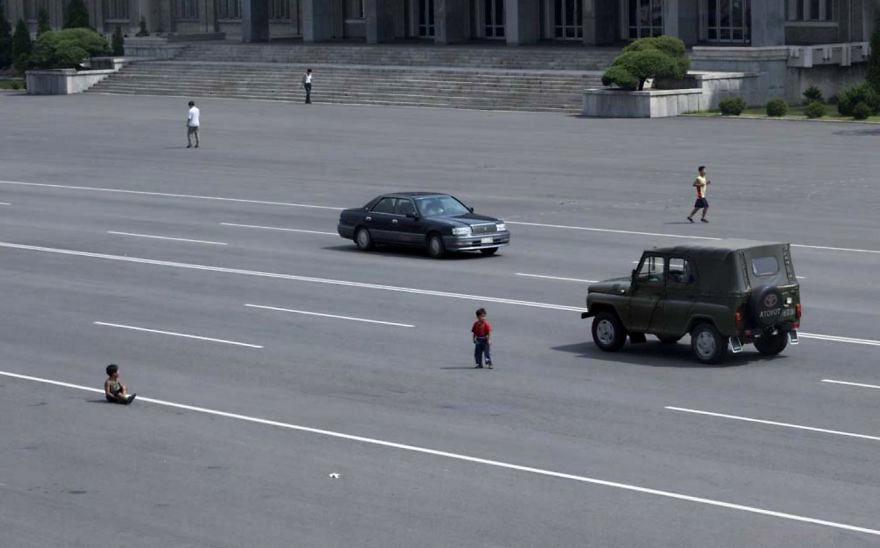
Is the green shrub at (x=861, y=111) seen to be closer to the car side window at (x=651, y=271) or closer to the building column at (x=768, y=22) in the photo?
the building column at (x=768, y=22)

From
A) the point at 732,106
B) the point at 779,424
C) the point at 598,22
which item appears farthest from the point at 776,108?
the point at 779,424

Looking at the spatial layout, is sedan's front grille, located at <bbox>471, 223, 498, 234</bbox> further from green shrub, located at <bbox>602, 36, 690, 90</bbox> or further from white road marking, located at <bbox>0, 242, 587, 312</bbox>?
green shrub, located at <bbox>602, 36, 690, 90</bbox>

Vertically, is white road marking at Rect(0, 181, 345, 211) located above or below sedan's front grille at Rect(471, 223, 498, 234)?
above

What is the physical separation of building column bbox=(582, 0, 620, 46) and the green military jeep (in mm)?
55679

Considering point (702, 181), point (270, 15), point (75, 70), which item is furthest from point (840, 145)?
point (270, 15)

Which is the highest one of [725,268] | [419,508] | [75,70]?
[75,70]

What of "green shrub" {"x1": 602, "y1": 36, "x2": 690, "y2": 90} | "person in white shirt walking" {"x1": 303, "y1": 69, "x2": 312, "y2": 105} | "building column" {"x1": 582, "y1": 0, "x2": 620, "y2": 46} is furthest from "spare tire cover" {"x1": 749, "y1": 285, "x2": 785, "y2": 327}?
"building column" {"x1": 582, "y1": 0, "x2": 620, "y2": 46}

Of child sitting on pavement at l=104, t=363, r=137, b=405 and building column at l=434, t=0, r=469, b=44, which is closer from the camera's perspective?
child sitting on pavement at l=104, t=363, r=137, b=405

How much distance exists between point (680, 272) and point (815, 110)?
38.4 m

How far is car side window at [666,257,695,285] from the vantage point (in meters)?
23.3

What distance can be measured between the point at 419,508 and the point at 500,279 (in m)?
14.8

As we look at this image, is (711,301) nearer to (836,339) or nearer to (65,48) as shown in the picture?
(836,339)

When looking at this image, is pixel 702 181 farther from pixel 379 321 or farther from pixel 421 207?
pixel 379 321

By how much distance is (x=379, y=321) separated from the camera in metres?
26.8
